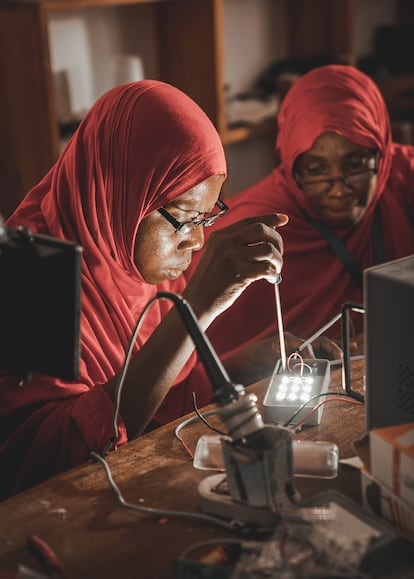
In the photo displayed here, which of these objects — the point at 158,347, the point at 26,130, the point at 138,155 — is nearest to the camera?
the point at 158,347

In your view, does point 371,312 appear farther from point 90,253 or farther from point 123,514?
point 90,253

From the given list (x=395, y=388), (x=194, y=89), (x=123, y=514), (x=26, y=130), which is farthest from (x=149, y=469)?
(x=194, y=89)

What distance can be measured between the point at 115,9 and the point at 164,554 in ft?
8.95

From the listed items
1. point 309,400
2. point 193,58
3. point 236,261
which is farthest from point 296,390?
point 193,58

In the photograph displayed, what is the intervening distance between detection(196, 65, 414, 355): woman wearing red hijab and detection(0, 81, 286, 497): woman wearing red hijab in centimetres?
45

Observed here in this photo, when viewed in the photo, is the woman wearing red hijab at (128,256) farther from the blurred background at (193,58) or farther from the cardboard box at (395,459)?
the blurred background at (193,58)

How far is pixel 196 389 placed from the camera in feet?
5.25

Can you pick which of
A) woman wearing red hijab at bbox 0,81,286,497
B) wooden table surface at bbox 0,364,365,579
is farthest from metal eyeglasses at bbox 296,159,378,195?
wooden table surface at bbox 0,364,365,579

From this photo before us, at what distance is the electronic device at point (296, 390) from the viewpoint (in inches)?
50.7

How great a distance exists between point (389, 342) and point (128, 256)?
59cm

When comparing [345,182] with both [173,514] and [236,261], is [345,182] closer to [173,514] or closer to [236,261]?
[236,261]

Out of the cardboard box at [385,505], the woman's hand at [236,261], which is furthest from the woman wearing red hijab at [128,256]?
the cardboard box at [385,505]

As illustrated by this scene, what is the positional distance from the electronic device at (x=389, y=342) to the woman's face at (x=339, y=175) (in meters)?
0.93

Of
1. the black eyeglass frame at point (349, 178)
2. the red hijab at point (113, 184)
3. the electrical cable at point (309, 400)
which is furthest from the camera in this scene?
the black eyeglass frame at point (349, 178)
